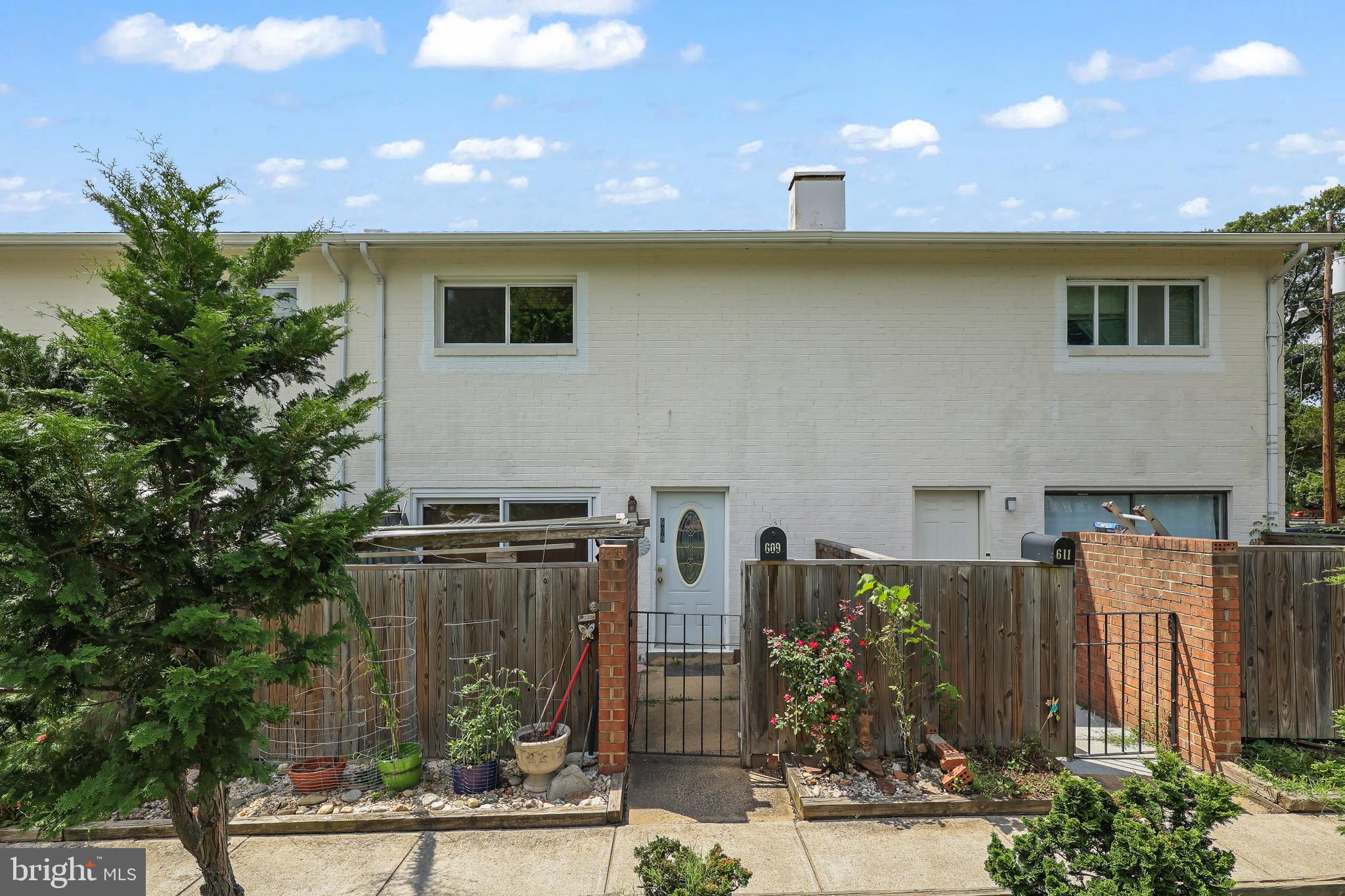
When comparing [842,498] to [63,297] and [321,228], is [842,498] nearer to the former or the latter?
[321,228]

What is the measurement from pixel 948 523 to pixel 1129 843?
19.6ft

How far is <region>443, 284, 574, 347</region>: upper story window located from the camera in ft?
29.5

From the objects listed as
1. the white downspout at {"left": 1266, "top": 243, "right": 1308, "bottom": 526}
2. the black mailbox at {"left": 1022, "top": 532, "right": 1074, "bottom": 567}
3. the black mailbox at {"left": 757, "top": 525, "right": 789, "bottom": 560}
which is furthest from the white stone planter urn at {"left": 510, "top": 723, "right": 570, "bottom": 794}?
the white downspout at {"left": 1266, "top": 243, "right": 1308, "bottom": 526}

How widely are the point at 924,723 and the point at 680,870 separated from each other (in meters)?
2.75

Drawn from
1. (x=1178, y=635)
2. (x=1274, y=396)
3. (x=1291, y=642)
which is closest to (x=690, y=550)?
(x=1178, y=635)

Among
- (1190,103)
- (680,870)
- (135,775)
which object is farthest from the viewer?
(1190,103)

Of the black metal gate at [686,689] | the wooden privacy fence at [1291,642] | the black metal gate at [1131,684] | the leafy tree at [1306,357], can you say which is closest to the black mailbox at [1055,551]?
the black metal gate at [1131,684]

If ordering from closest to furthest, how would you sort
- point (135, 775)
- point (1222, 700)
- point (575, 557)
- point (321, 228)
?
1. point (135, 775)
2. point (321, 228)
3. point (1222, 700)
4. point (575, 557)

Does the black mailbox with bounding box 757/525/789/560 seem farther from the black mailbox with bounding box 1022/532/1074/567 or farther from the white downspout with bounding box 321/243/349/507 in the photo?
the white downspout with bounding box 321/243/349/507

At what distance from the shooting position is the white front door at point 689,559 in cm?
880

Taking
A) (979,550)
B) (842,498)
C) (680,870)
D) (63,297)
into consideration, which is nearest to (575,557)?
(842,498)

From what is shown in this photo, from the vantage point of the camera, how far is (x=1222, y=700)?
5.23m

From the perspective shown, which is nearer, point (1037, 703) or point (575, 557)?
point (1037, 703)

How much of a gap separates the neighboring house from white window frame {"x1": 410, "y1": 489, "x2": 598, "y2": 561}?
0.08 ft
